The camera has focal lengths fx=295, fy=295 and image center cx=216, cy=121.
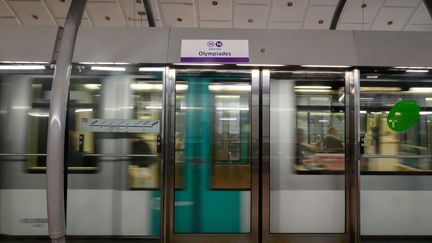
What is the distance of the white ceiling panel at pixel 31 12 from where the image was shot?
6477 millimetres

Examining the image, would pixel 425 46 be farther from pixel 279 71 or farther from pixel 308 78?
pixel 279 71

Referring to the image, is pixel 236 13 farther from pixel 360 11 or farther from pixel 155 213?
pixel 155 213

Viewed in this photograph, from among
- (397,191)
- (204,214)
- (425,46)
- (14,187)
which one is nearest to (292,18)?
(425,46)

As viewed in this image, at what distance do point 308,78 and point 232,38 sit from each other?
1.05 m

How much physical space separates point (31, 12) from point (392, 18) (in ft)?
27.1

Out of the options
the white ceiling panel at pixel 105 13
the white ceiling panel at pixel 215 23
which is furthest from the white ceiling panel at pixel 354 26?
the white ceiling panel at pixel 105 13

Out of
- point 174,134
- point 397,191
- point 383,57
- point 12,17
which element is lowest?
point 397,191

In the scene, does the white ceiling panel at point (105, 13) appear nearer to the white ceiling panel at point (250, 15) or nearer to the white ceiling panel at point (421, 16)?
the white ceiling panel at point (250, 15)

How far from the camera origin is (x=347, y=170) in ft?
11.6

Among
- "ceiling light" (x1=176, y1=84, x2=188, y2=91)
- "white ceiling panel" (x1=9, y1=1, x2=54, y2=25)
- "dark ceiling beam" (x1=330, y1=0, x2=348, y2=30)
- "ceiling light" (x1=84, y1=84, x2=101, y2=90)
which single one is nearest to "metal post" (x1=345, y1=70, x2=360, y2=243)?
"dark ceiling beam" (x1=330, y1=0, x2=348, y2=30)

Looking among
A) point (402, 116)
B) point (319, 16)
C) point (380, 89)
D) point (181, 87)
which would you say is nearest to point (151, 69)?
point (181, 87)

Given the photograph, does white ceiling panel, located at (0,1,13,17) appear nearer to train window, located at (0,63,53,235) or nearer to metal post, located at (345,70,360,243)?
train window, located at (0,63,53,235)

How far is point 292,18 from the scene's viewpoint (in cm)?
689

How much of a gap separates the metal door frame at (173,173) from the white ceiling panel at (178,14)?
351 centimetres
